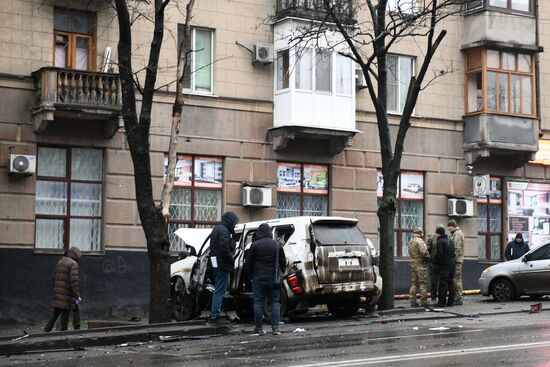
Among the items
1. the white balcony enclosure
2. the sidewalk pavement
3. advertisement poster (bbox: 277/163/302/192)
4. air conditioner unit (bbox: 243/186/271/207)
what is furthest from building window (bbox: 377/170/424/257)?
the sidewalk pavement

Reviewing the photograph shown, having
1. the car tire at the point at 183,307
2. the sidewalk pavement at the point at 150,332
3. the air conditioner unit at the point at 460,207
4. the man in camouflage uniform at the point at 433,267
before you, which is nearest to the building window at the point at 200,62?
the man in camouflage uniform at the point at 433,267

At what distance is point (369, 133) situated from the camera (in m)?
29.1

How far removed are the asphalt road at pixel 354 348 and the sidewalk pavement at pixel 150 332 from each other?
34cm

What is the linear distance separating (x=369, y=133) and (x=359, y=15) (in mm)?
3319

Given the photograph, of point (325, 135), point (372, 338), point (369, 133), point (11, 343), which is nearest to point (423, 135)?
point (369, 133)

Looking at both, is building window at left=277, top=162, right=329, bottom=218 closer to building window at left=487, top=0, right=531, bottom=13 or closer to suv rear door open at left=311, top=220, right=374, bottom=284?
building window at left=487, top=0, right=531, bottom=13

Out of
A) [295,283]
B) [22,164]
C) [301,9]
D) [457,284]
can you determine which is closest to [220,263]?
[295,283]

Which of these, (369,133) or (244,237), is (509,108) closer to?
(369,133)

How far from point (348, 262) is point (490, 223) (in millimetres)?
13227

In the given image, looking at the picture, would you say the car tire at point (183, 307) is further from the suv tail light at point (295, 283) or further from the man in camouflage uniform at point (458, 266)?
the man in camouflage uniform at point (458, 266)

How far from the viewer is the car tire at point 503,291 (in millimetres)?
24544

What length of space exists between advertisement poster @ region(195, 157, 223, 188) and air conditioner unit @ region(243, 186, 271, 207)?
724mm

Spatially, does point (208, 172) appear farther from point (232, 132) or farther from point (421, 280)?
point (421, 280)

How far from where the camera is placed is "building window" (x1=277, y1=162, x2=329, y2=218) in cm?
2773
